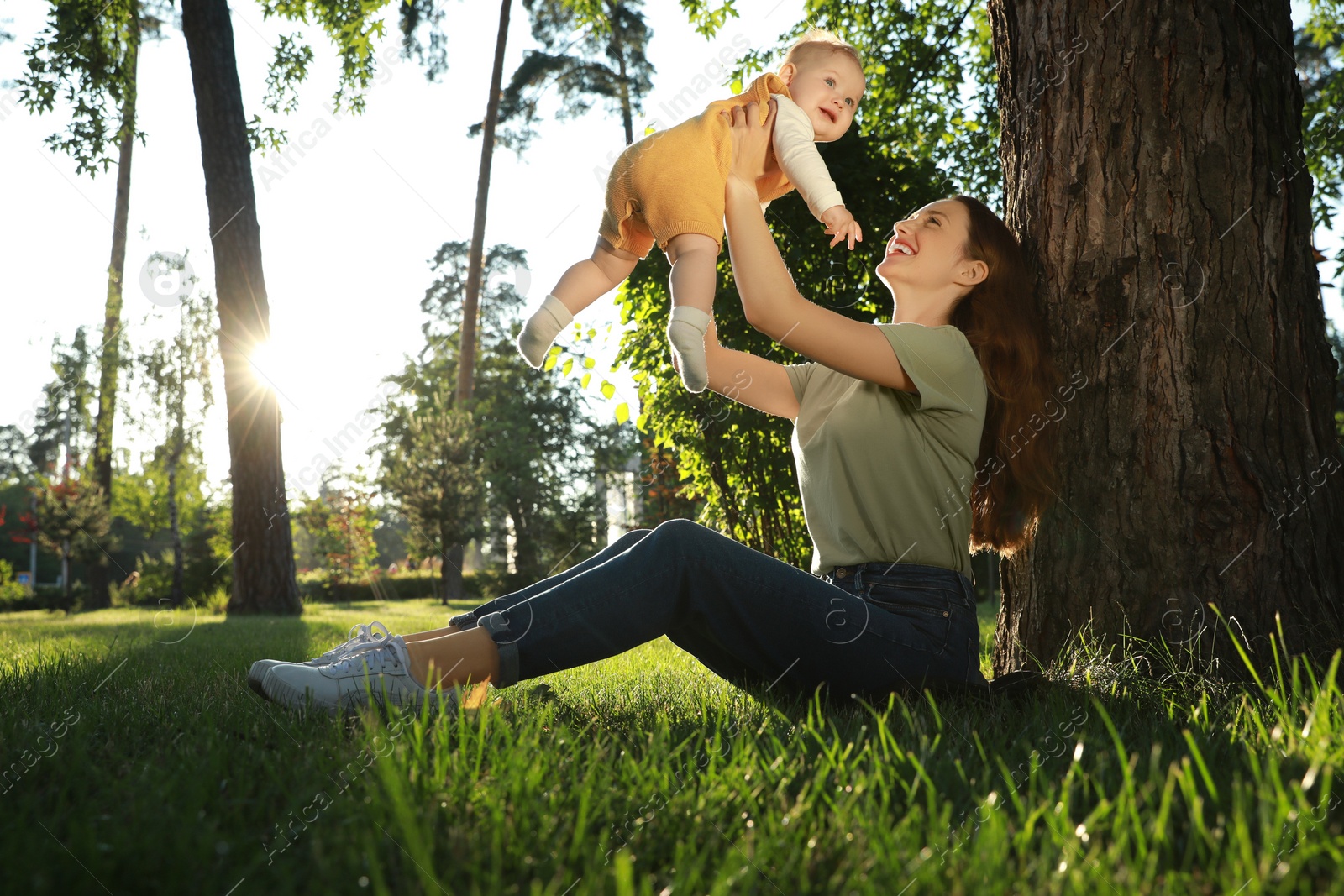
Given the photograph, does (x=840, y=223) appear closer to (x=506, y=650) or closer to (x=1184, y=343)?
(x=1184, y=343)

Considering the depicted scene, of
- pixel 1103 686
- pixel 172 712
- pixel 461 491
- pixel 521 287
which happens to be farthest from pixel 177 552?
pixel 1103 686

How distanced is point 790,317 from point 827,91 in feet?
2.77

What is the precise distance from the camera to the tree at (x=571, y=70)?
18.2 m

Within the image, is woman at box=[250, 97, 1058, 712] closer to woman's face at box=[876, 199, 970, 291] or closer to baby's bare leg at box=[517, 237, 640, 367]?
woman's face at box=[876, 199, 970, 291]

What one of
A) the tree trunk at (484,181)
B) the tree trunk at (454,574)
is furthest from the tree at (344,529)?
the tree trunk at (484,181)

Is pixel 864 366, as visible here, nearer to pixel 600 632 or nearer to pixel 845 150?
pixel 600 632

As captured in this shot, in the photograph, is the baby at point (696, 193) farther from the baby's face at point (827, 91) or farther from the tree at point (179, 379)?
the tree at point (179, 379)

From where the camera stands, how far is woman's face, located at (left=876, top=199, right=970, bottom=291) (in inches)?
99.5

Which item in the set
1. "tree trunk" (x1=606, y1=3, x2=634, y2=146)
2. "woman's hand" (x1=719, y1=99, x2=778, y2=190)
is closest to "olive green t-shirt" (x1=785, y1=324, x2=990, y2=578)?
"woman's hand" (x1=719, y1=99, x2=778, y2=190)

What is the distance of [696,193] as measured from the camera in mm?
2285

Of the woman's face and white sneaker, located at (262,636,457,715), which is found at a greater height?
the woman's face

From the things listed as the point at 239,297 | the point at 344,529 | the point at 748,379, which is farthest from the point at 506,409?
the point at 748,379

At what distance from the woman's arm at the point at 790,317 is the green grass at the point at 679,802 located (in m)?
0.86

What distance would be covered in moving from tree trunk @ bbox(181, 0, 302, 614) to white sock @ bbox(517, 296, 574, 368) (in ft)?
26.4
